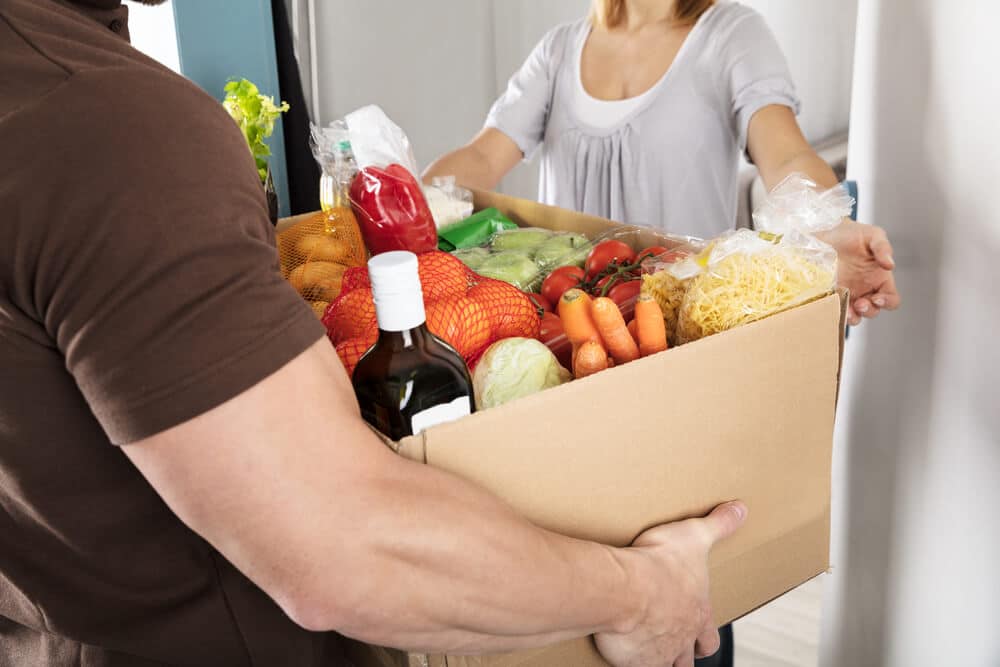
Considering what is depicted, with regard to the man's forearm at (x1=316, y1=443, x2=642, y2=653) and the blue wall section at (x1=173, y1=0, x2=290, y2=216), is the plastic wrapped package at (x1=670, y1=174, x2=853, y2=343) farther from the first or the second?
the blue wall section at (x1=173, y1=0, x2=290, y2=216)

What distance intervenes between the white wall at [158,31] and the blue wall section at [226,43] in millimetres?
22

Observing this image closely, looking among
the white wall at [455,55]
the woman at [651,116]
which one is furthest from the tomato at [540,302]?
the white wall at [455,55]

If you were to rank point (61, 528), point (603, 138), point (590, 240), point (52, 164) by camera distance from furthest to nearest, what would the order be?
point (603, 138) → point (590, 240) → point (61, 528) → point (52, 164)

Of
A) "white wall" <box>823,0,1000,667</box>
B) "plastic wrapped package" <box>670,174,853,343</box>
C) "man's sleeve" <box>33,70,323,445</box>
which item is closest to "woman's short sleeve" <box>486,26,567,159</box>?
"white wall" <box>823,0,1000,667</box>

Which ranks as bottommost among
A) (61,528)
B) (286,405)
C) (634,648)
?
(634,648)

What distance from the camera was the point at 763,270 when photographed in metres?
0.75

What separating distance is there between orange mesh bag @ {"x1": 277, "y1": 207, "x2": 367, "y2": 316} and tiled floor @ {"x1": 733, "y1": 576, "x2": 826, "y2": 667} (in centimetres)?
137

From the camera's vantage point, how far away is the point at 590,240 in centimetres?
106

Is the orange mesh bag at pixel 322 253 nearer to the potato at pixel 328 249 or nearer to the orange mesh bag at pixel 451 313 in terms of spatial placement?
the potato at pixel 328 249

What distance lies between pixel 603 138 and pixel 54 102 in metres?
1.35

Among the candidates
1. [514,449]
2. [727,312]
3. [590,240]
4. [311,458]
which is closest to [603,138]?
[590,240]

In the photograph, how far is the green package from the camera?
43.4 inches

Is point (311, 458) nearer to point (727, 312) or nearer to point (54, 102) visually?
point (54, 102)

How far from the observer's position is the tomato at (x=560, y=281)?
0.92 metres
